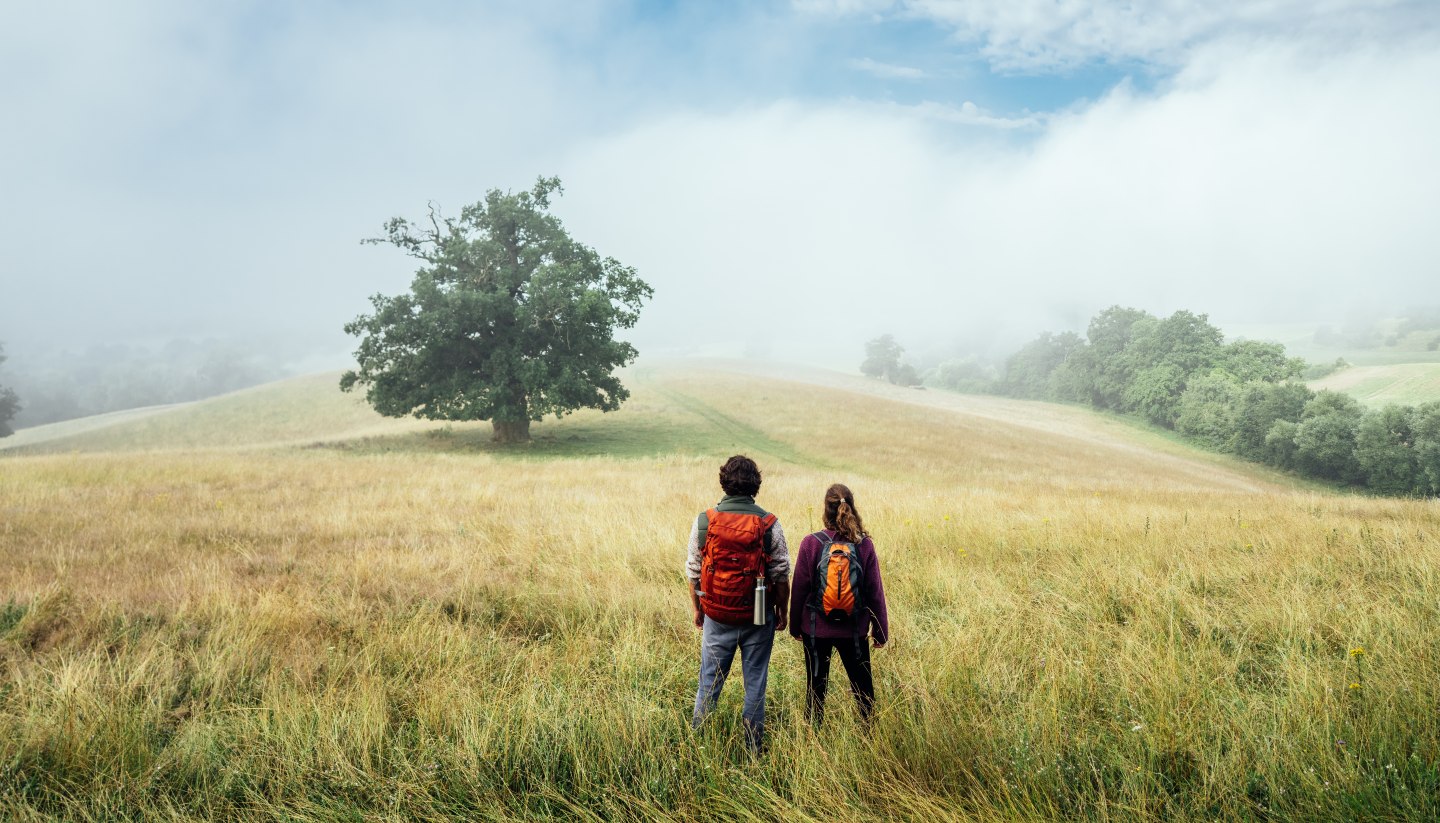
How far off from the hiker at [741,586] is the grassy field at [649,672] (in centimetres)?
31

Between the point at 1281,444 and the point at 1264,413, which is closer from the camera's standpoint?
the point at 1281,444

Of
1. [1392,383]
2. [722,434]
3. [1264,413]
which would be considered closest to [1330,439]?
[1264,413]

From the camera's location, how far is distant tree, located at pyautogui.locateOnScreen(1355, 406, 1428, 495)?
122 feet

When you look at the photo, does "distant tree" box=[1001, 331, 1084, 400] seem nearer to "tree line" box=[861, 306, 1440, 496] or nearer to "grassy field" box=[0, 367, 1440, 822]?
"tree line" box=[861, 306, 1440, 496]

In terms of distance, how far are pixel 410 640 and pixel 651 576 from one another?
2.69 metres

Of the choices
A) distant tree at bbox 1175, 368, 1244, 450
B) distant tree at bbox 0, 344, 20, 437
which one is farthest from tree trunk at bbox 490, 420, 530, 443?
distant tree at bbox 1175, 368, 1244, 450

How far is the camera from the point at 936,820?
102 inches

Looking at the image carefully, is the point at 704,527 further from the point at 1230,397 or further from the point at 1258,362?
the point at 1258,362

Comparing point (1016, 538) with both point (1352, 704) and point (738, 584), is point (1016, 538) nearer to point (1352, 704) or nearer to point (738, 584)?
point (1352, 704)

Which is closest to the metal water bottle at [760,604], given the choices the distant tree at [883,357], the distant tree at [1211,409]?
the distant tree at [1211,409]

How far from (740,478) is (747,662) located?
1055 millimetres

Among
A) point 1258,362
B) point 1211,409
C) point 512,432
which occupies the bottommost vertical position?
point 512,432

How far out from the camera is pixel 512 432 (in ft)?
88.5

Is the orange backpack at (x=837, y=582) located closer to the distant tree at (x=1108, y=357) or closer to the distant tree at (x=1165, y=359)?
the distant tree at (x=1165, y=359)
